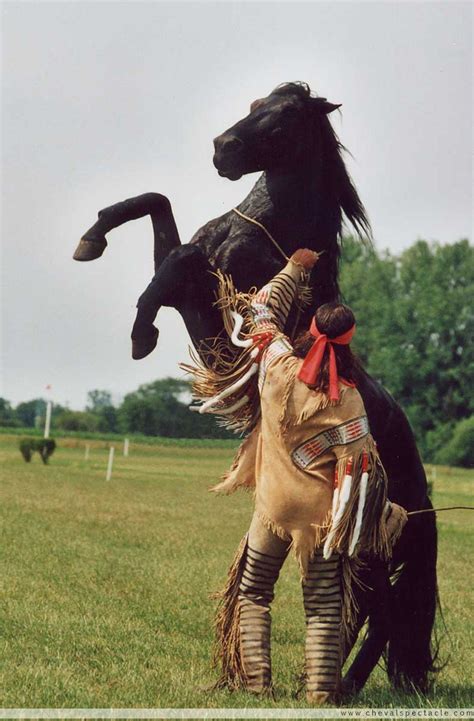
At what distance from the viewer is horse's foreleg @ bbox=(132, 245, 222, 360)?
4.46 m

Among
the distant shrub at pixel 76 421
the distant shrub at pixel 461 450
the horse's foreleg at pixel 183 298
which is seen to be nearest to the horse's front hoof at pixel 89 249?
the horse's foreleg at pixel 183 298

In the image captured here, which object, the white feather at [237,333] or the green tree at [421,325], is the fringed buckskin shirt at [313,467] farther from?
the green tree at [421,325]

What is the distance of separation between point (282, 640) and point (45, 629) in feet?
5.42

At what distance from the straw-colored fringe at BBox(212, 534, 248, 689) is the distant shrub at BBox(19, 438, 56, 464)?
29383 millimetres

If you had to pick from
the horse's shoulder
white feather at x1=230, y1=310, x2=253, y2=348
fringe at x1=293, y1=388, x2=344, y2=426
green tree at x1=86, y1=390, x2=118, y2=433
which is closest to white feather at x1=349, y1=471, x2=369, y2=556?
fringe at x1=293, y1=388, x2=344, y2=426

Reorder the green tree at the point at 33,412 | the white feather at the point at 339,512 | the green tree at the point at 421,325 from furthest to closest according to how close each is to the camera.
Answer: the green tree at the point at 421,325 → the green tree at the point at 33,412 → the white feather at the point at 339,512

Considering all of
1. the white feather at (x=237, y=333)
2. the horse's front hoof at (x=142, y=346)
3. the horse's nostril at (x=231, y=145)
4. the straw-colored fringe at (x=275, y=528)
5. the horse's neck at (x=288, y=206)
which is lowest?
the straw-colored fringe at (x=275, y=528)

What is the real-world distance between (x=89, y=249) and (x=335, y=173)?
51.1 inches

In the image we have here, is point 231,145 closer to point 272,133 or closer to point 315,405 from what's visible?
point 272,133

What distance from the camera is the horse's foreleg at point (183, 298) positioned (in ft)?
14.6

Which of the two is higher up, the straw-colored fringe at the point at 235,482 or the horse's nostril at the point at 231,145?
the horse's nostril at the point at 231,145

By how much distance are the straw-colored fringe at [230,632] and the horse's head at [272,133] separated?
1681 mm

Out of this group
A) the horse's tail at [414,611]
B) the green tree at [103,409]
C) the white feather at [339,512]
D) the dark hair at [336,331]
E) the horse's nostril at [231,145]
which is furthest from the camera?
the green tree at [103,409]

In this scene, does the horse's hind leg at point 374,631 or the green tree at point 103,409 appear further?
the green tree at point 103,409
